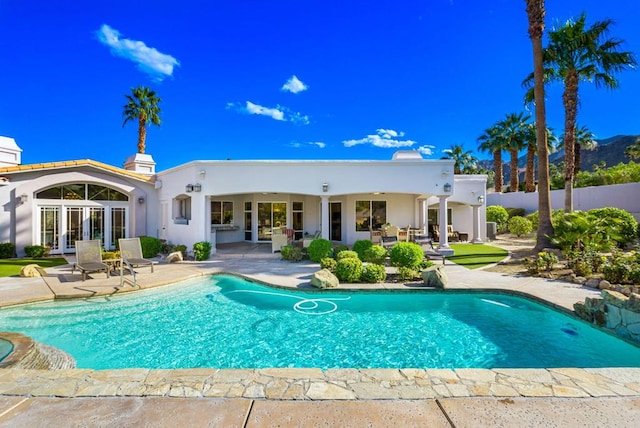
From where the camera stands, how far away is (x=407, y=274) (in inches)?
378

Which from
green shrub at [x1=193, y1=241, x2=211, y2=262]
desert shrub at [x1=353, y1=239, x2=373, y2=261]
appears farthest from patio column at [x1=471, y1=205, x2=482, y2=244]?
green shrub at [x1=193, y1=241, x2=211, y2=262]

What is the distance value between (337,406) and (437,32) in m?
18.6

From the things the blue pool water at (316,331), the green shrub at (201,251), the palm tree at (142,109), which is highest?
the palm tree at (142,109)

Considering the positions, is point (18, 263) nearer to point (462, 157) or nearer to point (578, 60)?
point (578, 60)

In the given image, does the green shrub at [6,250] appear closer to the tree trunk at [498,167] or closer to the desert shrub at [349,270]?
the desert shrub at [349,270]

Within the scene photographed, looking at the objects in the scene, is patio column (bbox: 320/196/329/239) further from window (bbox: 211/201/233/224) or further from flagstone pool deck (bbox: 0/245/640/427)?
flagstone pool deck (bbox: 0/245/640/427)

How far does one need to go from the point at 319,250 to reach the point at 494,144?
1125 inches

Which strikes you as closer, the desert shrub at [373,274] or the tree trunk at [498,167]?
the desert shrub at [373,274]

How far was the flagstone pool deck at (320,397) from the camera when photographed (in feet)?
9.16

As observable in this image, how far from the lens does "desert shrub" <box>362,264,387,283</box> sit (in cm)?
932

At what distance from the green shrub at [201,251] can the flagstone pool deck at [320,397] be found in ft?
31.0

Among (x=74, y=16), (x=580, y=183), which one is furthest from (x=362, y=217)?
(x=580, y=183)

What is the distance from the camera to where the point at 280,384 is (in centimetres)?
341

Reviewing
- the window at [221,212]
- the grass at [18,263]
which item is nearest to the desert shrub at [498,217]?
the window at [221,212]
